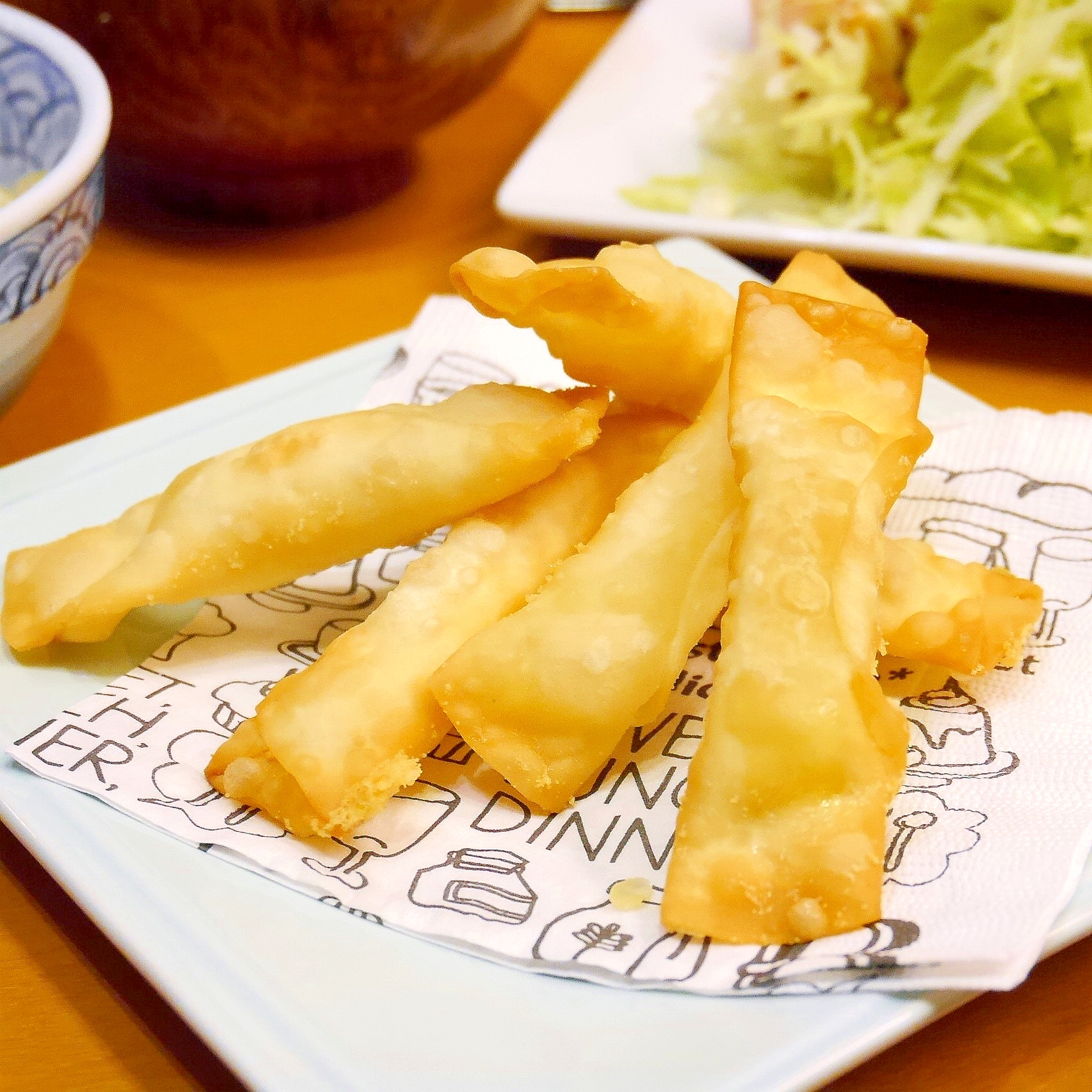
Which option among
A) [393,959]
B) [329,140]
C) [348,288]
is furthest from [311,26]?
[393,959]

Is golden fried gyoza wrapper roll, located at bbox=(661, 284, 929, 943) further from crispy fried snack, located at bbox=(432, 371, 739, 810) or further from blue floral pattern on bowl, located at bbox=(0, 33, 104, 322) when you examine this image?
blue floral pattern on bowl, located at bbox=(0, 33, 104, 322)

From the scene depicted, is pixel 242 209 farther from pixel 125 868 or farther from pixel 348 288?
pixel 125 868

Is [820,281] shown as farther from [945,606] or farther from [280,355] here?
[280,355]

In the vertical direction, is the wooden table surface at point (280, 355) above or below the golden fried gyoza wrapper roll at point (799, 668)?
below

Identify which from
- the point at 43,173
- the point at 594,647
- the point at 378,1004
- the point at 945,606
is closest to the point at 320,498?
the point at 594,647

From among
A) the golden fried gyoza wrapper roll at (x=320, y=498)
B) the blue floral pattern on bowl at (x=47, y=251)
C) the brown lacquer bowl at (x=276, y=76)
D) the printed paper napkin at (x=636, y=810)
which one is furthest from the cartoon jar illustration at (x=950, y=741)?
the brown lacquer bowl at (x=276, y=76)

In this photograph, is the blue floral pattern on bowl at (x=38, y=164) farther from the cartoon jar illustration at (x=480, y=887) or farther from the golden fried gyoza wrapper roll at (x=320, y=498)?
the cartoon jar illustration at (x=480, y=887)
